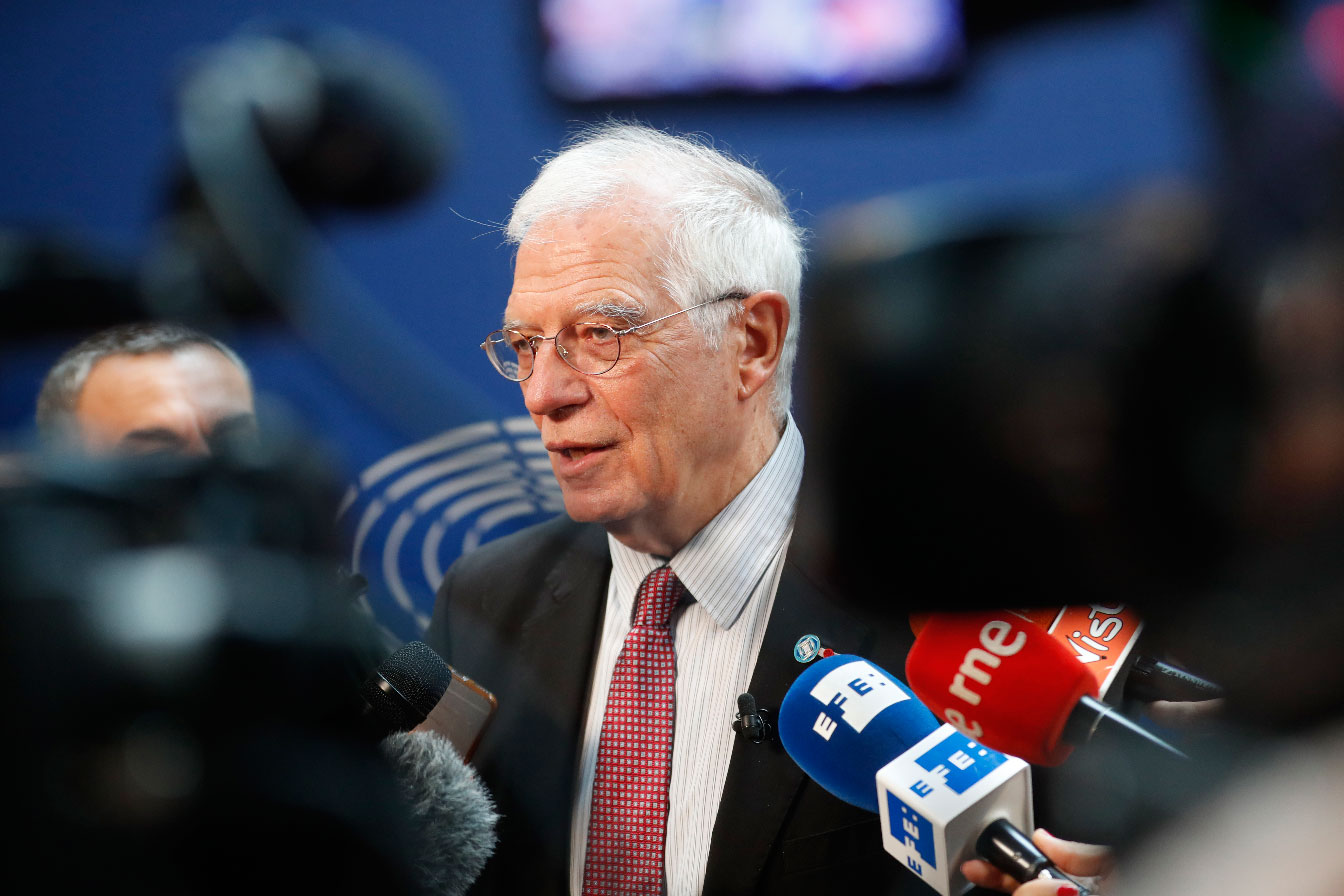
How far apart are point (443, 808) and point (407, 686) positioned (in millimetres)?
194

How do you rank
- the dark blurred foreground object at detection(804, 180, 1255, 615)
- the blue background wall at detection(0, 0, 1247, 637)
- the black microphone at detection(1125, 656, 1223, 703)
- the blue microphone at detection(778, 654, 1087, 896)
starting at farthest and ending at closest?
the blue background wall at detection(0, 0, 1247, 637) → the black microphone at detection(1125, 656, 1223, 703) → the blue microphone at detection(778, 654, 1087, 896) → the dark blurred foreground object at detection(804, 180, 1255, 615)

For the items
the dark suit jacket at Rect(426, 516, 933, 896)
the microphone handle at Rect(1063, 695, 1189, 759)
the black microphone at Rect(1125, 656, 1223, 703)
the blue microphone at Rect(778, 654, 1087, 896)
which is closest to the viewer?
the microphone handle at Rect(1063, 695, 1189, 759)

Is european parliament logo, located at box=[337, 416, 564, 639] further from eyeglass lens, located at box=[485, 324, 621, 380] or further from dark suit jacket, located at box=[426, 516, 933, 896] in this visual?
eyeglass lens, located at box=[485, 324, 621, 380]

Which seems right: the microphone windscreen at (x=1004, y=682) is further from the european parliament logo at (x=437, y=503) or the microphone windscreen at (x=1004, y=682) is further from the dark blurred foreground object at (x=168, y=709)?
the european parliament logo at (x=437, y=503)

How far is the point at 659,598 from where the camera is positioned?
5.11ft

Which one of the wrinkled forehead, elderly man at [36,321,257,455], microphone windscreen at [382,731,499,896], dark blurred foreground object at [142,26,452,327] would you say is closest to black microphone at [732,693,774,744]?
microphone windscreen at [382,731,499,896]

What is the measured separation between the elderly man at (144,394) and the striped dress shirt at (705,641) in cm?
84

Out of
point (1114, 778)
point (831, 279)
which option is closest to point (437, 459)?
point (1114, 778)

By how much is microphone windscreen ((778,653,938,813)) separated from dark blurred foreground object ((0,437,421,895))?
67 cm

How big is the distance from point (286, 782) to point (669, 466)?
104 cm

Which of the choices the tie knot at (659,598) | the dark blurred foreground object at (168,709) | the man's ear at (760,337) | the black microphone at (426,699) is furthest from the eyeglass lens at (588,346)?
the dark blurred foreground object at (168,709)

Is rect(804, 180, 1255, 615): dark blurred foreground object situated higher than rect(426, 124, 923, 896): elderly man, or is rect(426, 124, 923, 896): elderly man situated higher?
rect(804, 180, 1255, 615): dark blurred foreground object

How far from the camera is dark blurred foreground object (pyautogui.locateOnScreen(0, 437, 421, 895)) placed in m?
0.50

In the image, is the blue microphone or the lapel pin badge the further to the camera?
the lapel pin badge
